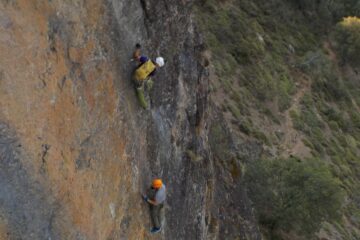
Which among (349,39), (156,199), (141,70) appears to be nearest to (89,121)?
(141,70)

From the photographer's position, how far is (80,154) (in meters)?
8.73

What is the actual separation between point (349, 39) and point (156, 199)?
57611 mm

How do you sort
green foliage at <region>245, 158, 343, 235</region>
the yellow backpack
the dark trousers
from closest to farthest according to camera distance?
1. the yellow backpack
2. the dark trousers
3. green foliage at <region>245, 158, 343, 235</region>

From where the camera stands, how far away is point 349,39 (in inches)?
2440

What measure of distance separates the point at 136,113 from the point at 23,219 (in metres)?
4.48

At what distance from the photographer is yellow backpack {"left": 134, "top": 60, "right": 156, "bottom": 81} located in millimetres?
10461

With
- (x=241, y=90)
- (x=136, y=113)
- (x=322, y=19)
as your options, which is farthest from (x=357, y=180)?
(x=136, y=113)

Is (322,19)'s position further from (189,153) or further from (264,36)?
(189,153)

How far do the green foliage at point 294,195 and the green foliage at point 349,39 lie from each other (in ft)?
118

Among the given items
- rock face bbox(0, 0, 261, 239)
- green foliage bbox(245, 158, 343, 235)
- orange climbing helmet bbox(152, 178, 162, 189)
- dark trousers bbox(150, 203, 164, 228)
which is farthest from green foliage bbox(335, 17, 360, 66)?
orange climbing helmet bbox(152, 178, 162, 189)

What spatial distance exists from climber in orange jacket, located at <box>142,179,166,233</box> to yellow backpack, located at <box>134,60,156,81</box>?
2651mm

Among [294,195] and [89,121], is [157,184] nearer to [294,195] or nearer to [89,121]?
[89,121]

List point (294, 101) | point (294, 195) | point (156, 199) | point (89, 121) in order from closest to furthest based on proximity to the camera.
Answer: point (89, 121), point (156, 199), point (294, 195), point (294, 101)

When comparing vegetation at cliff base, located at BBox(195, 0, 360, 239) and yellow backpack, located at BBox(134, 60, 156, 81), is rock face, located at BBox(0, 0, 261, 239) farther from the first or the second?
vegetation at cliff base, located at BBox(195, 0, 360, 239)
